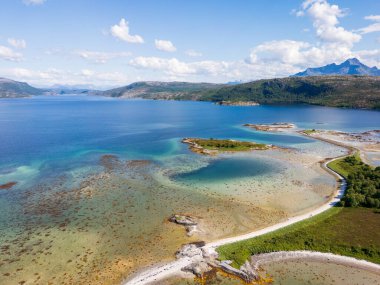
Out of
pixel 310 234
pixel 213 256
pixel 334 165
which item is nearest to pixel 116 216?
pixel 213 256

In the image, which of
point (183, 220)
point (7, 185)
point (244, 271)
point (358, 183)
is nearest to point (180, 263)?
point (244, 271)

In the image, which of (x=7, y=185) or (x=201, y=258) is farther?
(x=7, y=185)

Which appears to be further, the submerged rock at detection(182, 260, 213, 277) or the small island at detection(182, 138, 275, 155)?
the small island at detection(182, 138, 275, 155)

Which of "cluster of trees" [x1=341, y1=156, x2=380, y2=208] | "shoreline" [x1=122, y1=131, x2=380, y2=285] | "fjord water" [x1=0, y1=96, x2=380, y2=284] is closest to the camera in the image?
"shoreline" [x1=122, y1=131, x2=380, y2=285]

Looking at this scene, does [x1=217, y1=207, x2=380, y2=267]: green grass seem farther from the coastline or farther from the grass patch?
the grass patch

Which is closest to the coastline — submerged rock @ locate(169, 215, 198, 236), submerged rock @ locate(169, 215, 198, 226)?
submerged rock @ locate(169, 215, 198, 236)

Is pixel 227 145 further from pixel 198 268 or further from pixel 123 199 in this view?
pixel 198 268

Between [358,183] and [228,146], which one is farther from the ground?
[358,183]
